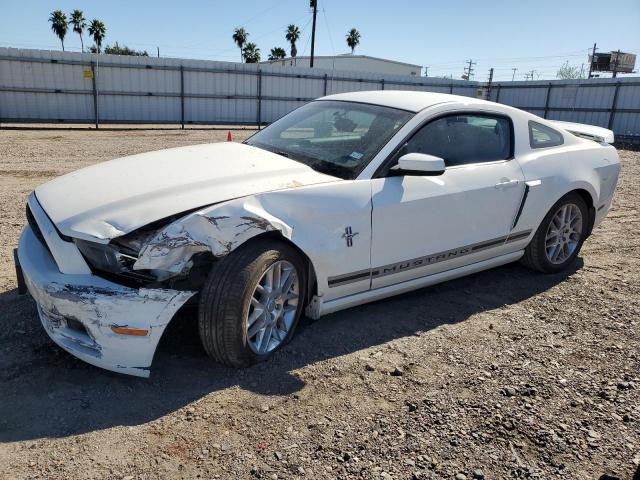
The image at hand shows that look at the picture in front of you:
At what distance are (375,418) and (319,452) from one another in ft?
1.29

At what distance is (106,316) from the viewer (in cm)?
260

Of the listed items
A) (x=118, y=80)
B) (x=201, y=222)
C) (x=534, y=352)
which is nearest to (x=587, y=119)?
(x=118, y=80)

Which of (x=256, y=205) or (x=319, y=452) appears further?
(x=256, y=205)

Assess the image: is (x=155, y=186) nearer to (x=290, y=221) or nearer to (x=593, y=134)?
(x=290, y=221)

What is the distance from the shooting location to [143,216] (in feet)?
8.84

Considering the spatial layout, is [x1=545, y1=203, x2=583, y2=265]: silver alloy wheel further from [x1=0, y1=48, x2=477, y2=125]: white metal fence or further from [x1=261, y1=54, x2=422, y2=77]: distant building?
[x1=261, y1=54, x2=422, y2=77]: distant building

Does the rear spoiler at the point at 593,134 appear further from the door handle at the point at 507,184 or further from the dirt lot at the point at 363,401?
the dirt lot at the point at 363,401

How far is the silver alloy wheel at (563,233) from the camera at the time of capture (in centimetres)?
471

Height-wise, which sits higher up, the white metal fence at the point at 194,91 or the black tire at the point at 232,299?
the white metal fence at the point at 194,91

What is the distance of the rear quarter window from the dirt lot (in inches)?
54.3

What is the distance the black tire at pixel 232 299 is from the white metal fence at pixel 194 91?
64.0 feet

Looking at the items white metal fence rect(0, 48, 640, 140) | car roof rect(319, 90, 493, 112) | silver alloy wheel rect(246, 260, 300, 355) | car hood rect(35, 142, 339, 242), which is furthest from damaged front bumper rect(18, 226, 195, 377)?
white metal fence rect(0, 48, 640, 140)

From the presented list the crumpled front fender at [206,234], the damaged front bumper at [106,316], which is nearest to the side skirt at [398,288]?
the crumpled front fender at [206,234]

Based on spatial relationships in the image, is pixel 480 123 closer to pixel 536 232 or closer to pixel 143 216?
pixel 536 232
